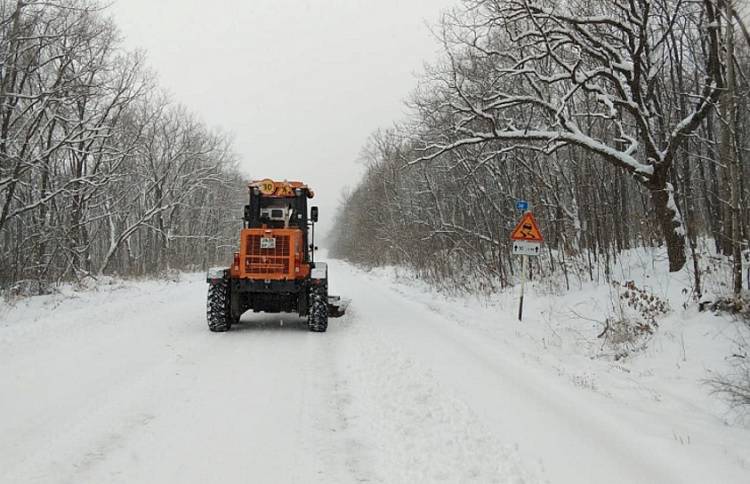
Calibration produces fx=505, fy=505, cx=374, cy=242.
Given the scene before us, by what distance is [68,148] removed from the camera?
53.3 ft

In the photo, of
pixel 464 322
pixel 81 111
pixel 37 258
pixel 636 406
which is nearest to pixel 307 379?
pixel 636 406

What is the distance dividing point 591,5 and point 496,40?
16.1ft

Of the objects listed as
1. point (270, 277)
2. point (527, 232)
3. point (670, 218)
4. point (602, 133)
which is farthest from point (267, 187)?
point (602, 133)

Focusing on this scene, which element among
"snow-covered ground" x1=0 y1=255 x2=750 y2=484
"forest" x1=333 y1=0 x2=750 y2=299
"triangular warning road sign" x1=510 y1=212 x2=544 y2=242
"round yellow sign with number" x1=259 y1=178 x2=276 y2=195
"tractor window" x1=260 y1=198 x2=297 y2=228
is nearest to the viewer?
"snow-covered ground" x1=0 y1=255 x2=750 y2=484

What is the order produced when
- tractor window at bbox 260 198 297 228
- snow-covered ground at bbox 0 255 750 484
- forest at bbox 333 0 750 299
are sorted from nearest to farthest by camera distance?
1. snow-covered ground at bbox 0 255 750 484
2. forest at bbox 333 0 750 299
3. tractor window at bbox 260 198 297 228

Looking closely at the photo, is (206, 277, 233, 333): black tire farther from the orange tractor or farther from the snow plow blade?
the snow plow blade

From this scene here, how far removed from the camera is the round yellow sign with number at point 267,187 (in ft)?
35.2

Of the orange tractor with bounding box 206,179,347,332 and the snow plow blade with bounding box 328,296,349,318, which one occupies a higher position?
the orange tractor with bounding box 206,179,347,332

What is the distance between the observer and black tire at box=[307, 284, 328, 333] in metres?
9.55

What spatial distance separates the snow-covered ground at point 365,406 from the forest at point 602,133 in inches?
89.8

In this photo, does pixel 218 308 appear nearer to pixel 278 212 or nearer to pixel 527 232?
pixel 278 212

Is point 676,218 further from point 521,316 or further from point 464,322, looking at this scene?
point 464,322

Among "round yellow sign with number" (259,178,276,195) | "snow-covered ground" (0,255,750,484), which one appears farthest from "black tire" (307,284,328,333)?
"round yellow sign with number" (259,178,276,195)

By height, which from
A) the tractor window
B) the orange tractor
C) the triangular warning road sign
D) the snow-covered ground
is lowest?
the snow-covered ground
